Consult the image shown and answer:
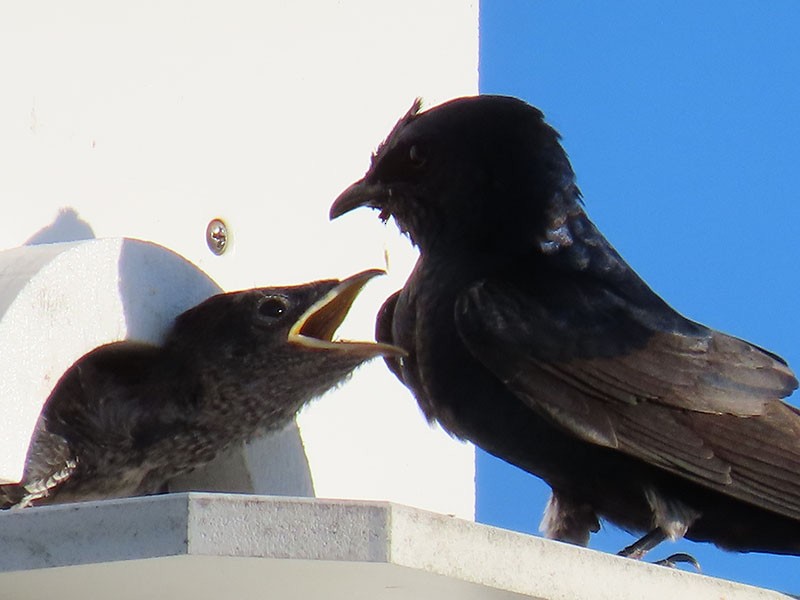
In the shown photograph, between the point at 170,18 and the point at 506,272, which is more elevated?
the point at 170,18

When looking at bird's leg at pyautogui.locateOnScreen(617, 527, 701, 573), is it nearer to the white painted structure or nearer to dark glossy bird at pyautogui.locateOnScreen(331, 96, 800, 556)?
dark glossy bird at pyautogui.locateOnScreen(331, 96, 800, 556)

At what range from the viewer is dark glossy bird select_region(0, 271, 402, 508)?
7.81ft

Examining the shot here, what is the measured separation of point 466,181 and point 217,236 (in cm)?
45

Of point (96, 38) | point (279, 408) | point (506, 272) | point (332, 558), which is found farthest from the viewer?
point (506, 272)

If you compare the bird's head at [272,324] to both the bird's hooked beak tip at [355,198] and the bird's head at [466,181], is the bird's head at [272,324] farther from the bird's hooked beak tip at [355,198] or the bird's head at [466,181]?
the bird's head at [466,181]

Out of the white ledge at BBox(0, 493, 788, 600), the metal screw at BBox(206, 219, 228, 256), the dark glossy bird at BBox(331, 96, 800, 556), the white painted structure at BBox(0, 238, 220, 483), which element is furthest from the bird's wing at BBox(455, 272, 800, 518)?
the white ledge at BBox(0, 493, 788, 600)

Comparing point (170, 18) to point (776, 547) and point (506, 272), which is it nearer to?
point (506, 272)

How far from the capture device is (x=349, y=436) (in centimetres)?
273

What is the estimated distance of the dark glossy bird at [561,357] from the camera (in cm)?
255

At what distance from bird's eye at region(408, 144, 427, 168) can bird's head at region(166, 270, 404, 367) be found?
310 mm

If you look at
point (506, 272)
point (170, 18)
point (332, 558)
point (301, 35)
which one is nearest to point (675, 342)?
point (506, 272)

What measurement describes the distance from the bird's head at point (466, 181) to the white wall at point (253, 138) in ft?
0.26

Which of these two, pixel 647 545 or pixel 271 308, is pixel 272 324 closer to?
pixel 271 308

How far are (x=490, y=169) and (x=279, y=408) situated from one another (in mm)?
533
